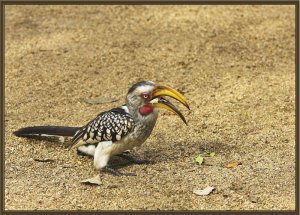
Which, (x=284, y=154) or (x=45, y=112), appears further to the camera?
(x=45, y=112)

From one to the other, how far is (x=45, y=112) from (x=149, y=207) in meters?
2.99

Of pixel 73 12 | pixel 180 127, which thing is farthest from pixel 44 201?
pixel 73 12

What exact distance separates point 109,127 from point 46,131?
3.15 feet

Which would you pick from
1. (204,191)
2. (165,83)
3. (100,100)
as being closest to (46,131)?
(100,100)

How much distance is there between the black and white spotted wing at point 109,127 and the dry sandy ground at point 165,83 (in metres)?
0.34

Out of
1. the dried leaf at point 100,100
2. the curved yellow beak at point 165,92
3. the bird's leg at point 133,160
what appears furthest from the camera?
the dried leaf at point 100,100

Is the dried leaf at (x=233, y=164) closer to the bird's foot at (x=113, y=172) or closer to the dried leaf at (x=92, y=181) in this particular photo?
the bird's foot at (x=113, y=172)

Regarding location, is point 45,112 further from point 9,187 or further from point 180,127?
point 9,187

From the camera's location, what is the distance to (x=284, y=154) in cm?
646

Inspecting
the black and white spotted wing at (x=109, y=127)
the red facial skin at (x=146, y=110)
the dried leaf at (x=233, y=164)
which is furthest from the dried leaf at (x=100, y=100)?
the dried leaf at (x=233, y=164)

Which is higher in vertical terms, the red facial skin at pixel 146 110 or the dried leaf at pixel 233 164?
the red facial skin at pixel 146 110

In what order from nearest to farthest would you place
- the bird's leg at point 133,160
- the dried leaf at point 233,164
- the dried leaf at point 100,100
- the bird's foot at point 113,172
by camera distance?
1. the bird's foot at point 113,172
2. the dried leaf at point 233,164
3. the bird's leg at point 133,160
4. the dried leaf at point 100,100

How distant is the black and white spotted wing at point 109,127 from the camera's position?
5867 mm

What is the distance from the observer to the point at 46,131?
258 inches
